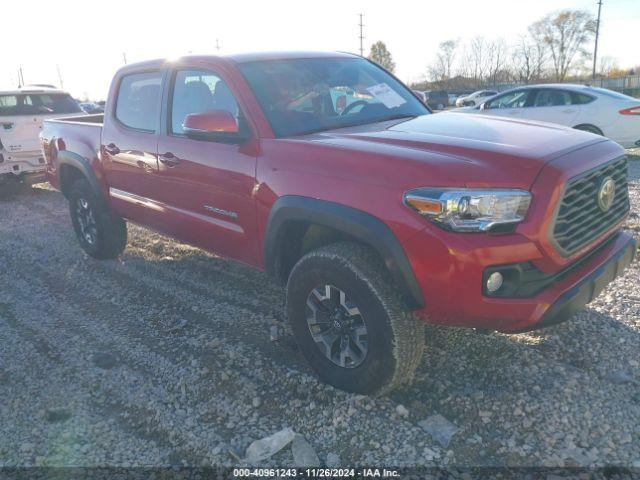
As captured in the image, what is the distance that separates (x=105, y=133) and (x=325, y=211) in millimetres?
3042

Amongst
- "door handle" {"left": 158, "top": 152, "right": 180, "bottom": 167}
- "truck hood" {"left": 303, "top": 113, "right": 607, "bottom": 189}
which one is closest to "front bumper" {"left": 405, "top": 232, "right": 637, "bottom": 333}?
"truck hood" {"left": 303, "top": 113, "right": 607, "bottom": 189}

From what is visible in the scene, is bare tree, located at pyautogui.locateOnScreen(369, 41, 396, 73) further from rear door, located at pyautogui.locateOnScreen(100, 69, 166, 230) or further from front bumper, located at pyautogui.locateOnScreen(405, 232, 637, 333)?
front bumper, located at pyautogui.locateOnScreen(405, 232, 637, 333)

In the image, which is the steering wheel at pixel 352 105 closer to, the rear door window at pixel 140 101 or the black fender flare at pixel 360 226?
the black fender flare at pixel 360 226

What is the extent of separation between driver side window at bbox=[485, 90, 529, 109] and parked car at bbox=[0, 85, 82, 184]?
8.36 m

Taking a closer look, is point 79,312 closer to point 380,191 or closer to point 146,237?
point 146,237

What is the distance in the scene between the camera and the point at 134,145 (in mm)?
4477

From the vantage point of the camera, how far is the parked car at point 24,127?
8.71 meters

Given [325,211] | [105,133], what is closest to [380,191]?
[325,211]

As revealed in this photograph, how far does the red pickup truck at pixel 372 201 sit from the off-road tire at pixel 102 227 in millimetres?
1181

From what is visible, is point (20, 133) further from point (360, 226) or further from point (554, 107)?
point (554, 107)

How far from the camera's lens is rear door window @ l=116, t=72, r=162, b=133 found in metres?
4.36

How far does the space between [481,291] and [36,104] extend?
30.7 feet

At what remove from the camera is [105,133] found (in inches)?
194

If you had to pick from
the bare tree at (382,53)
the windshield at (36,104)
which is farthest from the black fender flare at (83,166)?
the bare tree at (382,53)
